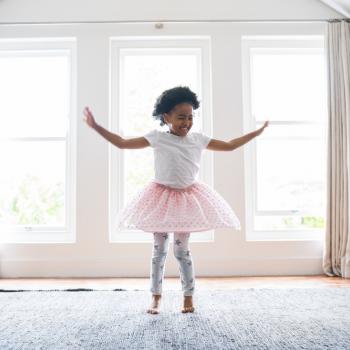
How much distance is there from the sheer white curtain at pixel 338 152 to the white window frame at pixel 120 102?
0.93 meters

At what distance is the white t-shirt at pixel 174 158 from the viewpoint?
197cm

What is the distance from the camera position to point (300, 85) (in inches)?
133

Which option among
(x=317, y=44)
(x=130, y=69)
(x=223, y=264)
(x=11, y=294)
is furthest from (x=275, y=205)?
(x=11, y=294)

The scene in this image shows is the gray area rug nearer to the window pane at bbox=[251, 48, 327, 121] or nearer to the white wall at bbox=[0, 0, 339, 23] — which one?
the window pane at bbox=[251, 48, 327, 121]

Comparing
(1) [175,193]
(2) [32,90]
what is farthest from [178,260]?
(2) [32,90]

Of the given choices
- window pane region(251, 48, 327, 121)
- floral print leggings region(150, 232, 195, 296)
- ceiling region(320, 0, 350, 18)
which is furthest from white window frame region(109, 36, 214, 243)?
floral print leggings region(150, 232, 195, 296)

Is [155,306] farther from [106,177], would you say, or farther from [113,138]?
[106,177]

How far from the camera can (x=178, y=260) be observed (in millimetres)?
1970

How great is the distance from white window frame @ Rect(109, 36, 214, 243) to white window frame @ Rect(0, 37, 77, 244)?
0.31 metres

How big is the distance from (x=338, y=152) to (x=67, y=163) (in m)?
2.17

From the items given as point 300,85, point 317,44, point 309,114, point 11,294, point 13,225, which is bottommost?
point 11,294

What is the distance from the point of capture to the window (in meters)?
3.28

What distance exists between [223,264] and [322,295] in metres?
0.92

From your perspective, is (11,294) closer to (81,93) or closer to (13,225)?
(13,225)
